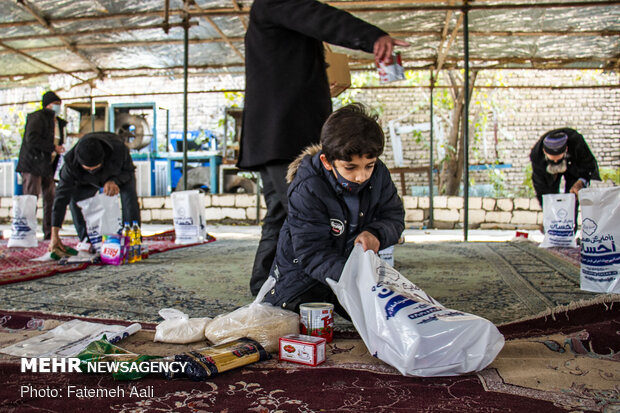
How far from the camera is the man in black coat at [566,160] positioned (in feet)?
15.3

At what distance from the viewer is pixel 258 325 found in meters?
1.74

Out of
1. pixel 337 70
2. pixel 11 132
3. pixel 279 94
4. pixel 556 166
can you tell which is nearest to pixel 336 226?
pixel 279 94

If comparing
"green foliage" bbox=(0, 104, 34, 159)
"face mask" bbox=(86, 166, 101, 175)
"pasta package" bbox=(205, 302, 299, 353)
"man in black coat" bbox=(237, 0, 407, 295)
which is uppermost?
"green foliage" bbox=(0, 104, 34, 159)

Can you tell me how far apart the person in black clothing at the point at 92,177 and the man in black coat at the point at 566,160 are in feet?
12.6

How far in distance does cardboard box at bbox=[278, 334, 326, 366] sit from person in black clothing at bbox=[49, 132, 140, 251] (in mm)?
2958

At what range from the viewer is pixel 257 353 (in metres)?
1.60

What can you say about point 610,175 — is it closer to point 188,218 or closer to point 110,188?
point 188,218

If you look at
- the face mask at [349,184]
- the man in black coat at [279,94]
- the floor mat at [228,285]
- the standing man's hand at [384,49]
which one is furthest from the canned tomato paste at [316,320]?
the standing man's hand at [384,49]

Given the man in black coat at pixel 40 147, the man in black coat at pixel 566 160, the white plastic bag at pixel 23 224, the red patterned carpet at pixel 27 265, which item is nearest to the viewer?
the red patterned carpet at pixel 27 265

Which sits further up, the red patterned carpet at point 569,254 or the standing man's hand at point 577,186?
the standing man's hand at point 577,186

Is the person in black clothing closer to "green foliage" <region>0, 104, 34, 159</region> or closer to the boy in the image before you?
the boy

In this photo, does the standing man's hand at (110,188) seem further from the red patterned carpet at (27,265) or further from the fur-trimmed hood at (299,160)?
the fur-trimmed hood at (299,160)

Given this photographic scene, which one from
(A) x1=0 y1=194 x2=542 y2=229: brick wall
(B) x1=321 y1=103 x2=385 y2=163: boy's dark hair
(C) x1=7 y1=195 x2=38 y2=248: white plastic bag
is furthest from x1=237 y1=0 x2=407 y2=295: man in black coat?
(A) x1=0 y1=194 x2=542 y2=229: brick wall

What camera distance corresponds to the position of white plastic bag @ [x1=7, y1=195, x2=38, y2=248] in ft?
16.5
